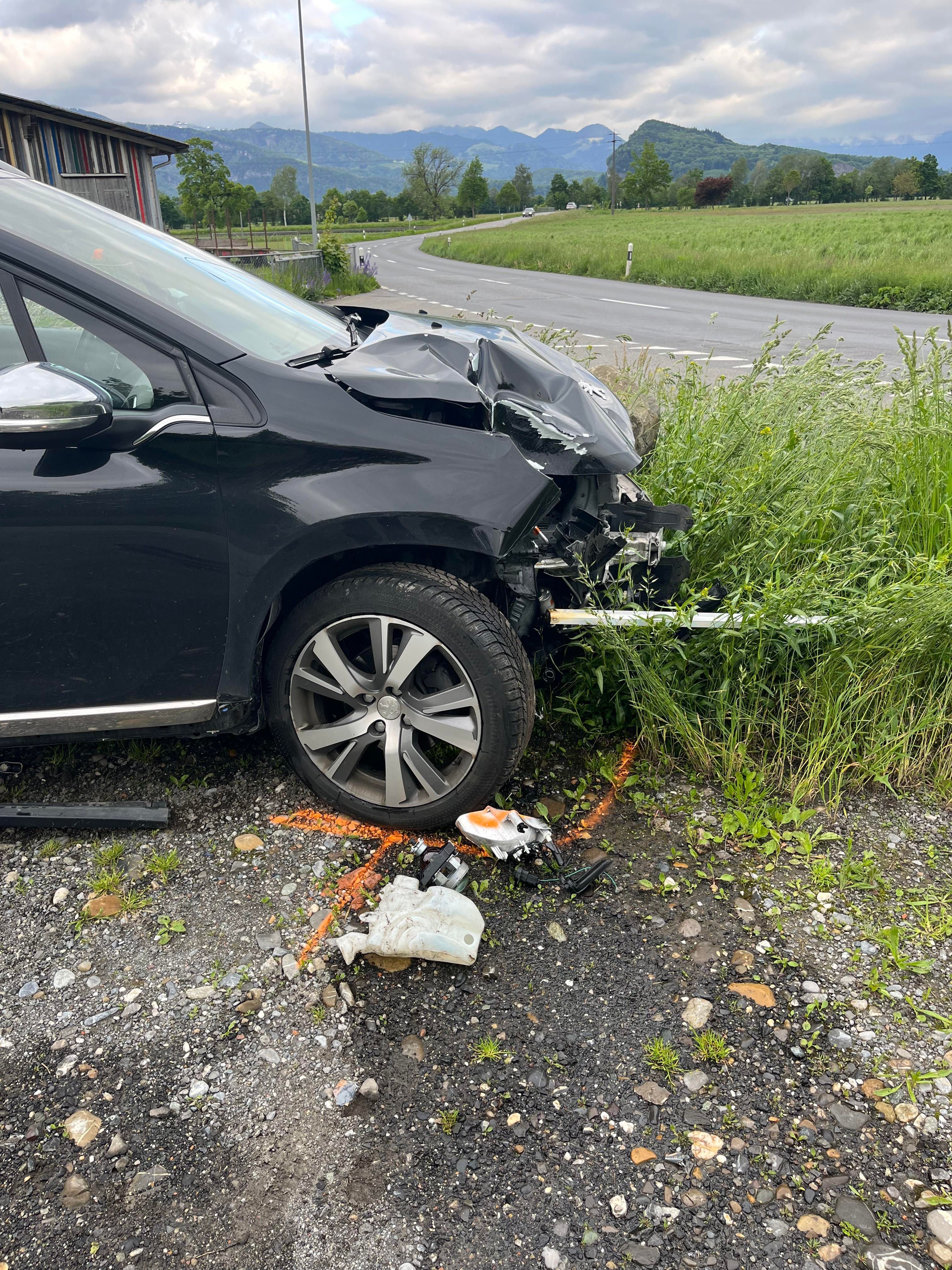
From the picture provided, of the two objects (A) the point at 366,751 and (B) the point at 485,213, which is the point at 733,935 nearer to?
(A) the point at 366,751

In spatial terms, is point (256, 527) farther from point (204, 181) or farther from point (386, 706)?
point (204, 181)

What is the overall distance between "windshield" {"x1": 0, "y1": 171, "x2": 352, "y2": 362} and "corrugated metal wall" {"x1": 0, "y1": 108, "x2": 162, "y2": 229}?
10.6 m

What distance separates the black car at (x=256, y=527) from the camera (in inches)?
91.8

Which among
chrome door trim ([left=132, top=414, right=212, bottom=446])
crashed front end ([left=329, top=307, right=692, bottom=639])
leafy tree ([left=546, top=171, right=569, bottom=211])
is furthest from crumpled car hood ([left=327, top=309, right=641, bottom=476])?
leafy tree ([left=546, top=171, right=569, bottom=211])

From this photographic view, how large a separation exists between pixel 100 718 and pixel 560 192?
474 ft

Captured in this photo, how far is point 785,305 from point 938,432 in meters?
16.0

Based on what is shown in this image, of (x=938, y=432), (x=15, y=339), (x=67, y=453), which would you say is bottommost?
(x=938, y=432)

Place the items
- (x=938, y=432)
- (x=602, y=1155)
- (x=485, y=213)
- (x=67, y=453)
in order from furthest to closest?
(x=485, y=213) → (x=938, y=432) → (x=67, y=453) → (x=602, y=1155)

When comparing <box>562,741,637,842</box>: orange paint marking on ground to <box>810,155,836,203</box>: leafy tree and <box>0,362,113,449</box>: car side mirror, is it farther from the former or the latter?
<box>810,155,836,203</box>: leafy tree

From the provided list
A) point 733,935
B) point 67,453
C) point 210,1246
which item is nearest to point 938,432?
point 733,935

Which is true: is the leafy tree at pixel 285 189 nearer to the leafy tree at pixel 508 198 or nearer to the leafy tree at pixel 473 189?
the leafy tree at pixel 473 189

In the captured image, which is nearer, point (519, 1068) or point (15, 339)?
point (519, 1068)

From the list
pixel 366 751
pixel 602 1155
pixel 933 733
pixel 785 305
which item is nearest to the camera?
pixel 602 1155

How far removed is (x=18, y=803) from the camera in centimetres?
288
